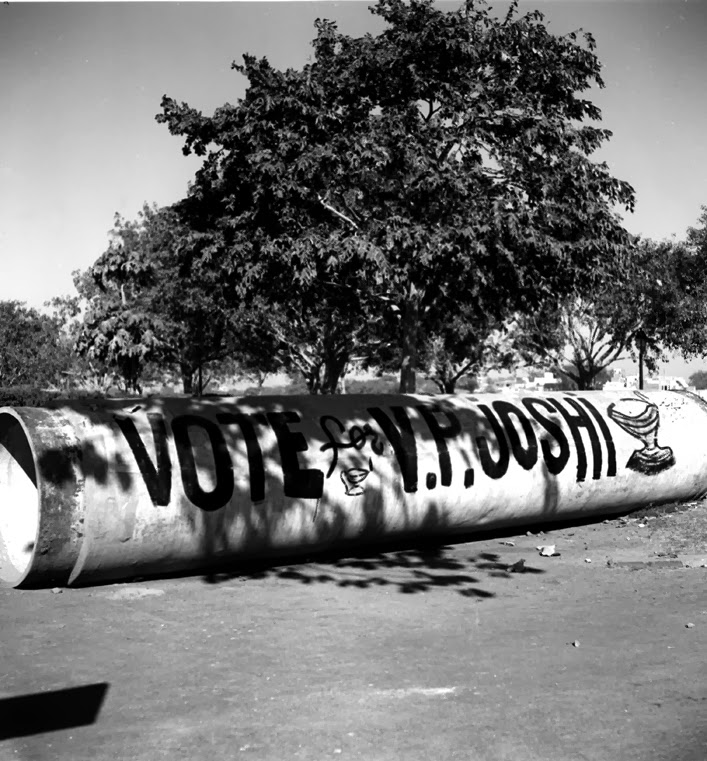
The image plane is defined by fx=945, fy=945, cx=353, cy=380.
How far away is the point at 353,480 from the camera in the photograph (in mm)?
9641

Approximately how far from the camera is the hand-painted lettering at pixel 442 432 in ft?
33.7

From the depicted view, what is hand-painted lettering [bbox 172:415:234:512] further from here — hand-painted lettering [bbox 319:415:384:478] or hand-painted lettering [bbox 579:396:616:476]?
hand-painted lettering [bbox 579:396:616:476]

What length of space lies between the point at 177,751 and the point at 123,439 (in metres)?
4.21

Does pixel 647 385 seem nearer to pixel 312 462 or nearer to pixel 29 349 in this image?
pixel 29 349

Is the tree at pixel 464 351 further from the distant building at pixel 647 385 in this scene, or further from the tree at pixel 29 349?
the tree at pixel 29 349

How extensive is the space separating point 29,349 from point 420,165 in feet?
197

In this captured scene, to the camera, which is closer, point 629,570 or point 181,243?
point 629,570

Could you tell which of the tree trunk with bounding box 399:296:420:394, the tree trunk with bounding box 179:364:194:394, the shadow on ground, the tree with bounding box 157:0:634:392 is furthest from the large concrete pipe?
the tree trunk with bounding box 179:364:194:394

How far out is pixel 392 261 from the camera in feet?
78.4

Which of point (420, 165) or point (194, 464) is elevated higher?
point (420, 165)

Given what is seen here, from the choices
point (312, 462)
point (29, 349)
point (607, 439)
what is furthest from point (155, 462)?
point (29, 349)

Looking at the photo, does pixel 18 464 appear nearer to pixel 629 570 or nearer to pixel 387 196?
pixel 629 570

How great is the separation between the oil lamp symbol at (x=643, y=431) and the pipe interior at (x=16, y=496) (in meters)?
7.19

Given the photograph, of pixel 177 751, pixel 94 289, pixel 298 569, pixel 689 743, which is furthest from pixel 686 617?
pixel 94 289
